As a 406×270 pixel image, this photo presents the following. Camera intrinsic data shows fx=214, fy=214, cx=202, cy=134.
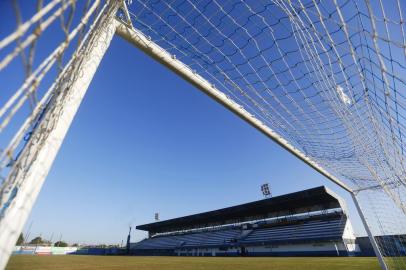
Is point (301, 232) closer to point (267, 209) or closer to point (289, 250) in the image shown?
point (289, 250)

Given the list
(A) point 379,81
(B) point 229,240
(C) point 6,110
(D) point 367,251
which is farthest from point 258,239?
(C) point 6,110

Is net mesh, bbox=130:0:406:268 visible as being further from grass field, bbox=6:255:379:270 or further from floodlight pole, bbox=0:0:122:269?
grass field, bbox=6:255:379:270

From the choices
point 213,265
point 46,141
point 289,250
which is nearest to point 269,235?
point 289,250

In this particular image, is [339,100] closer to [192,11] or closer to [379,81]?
[379,81]

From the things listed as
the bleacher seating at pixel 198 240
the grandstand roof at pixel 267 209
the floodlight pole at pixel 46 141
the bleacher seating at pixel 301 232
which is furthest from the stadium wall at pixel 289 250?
the floodlight pole at pixel 46 141

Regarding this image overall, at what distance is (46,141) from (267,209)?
30142 millimetres

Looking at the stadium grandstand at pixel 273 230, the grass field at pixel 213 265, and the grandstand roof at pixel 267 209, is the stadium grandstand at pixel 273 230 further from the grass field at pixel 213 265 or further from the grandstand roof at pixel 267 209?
the grass field at pixel 213 265

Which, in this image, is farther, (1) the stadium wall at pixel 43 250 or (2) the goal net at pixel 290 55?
(1) the stadium wall at pixel 43 250

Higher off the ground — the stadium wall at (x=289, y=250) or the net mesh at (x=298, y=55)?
the net mesh at (x=298, y=55)

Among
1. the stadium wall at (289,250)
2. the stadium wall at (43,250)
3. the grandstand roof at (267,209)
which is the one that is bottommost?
the stadium wall at (289,250)

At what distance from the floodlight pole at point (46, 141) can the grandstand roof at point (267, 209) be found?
24.4 metres

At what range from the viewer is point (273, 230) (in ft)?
84.0

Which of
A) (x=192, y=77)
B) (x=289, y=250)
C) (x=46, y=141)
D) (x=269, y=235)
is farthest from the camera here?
(x=269, y=235)

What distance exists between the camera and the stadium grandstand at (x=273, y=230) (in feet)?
68.2
